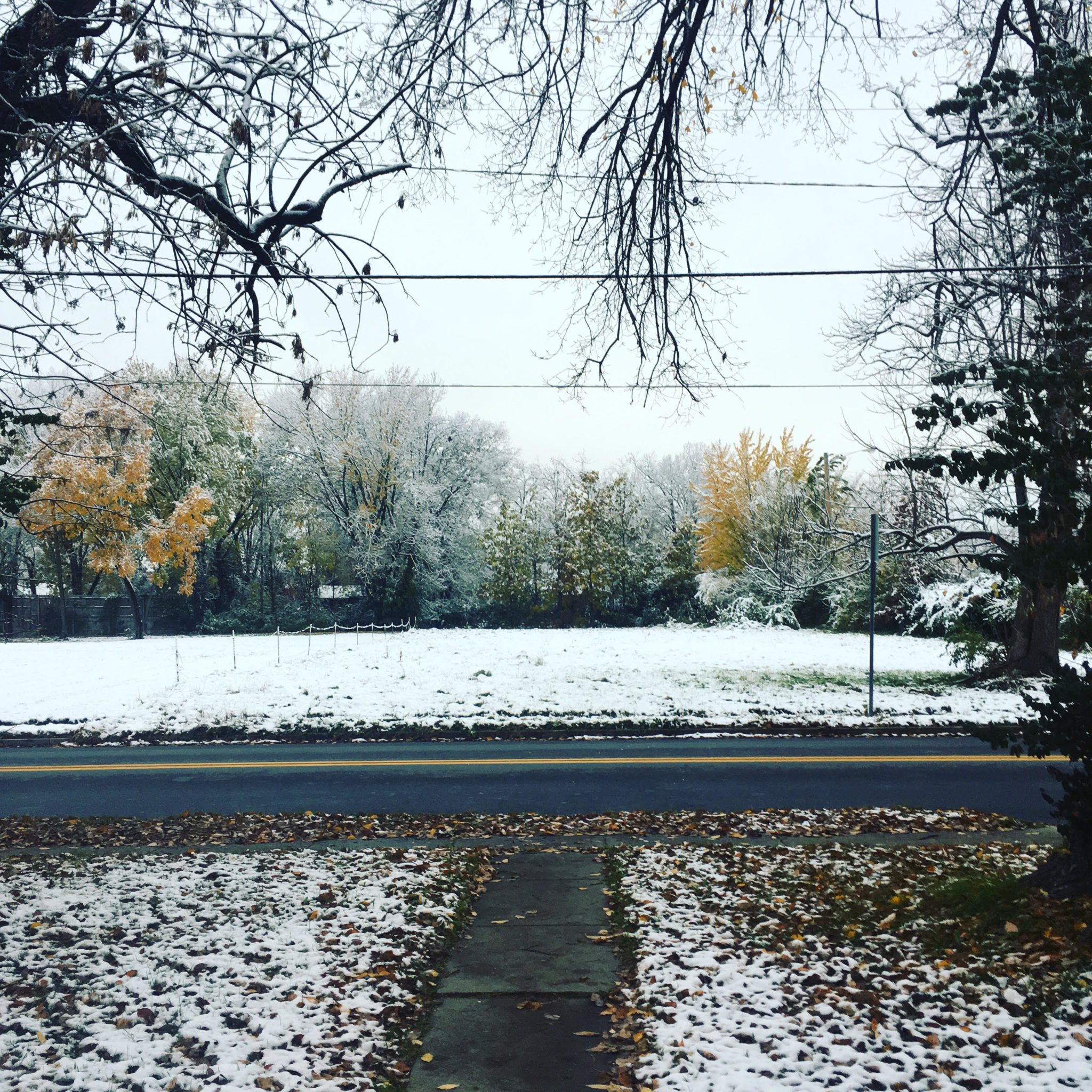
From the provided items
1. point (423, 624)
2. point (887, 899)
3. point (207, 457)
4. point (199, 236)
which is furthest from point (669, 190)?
point (207, 457)

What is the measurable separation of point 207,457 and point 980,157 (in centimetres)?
3249

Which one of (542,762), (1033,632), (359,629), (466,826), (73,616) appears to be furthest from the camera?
(73,616)

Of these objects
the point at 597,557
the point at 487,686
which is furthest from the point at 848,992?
the point at 597,557

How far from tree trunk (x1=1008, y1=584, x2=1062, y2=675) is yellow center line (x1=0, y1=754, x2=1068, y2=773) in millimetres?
5352

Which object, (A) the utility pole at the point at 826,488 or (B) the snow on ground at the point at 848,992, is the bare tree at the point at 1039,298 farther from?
(A) the utility pole at the point at 826,488

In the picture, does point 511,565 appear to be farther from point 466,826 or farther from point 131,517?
point 466,826

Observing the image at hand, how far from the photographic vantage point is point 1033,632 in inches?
620

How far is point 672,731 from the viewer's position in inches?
489

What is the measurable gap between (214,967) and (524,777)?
217 inches

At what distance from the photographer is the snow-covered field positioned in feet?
42.9

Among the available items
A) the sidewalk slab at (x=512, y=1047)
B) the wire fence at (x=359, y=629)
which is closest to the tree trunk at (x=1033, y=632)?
the sidewalk slab at (x=512, y=1047)

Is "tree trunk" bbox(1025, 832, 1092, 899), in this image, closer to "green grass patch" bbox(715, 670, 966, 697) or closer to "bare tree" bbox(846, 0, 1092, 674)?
"bare tree" bbox(846, 0, 1092, 674)

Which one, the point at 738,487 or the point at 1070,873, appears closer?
the point at 1070,873

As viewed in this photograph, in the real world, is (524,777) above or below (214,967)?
below
